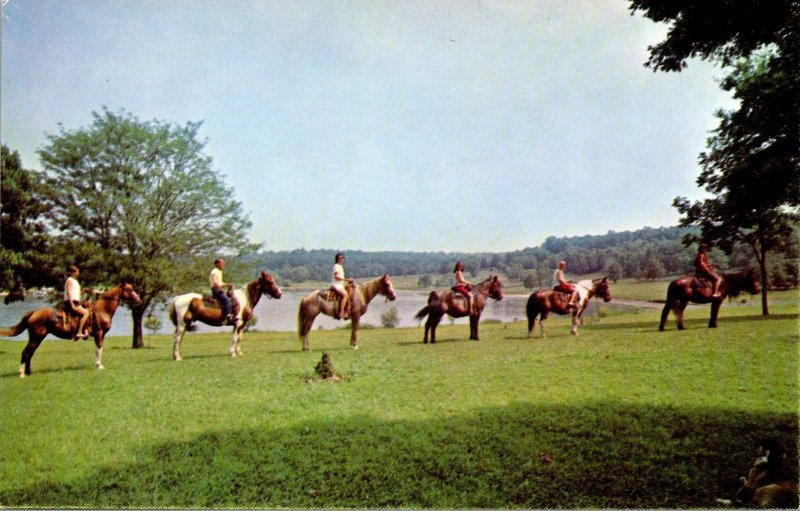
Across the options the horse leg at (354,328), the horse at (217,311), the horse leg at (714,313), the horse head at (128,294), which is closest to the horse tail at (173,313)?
the horse at (217,311)

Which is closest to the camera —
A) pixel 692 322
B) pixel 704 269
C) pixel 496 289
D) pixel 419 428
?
pixel 419 428

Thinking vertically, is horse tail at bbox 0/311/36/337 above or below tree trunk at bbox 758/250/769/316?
below

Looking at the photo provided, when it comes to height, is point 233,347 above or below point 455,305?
below

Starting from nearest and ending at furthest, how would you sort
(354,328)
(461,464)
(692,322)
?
(461,464), (692,322), (354,328)

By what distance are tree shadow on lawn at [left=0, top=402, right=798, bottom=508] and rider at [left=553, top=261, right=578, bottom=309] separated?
1.30 meters

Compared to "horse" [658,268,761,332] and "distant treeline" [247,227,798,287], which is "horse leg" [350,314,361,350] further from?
"horse" [658,268,761,332]

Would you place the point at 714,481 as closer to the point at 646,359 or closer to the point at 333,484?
the point at 646,359

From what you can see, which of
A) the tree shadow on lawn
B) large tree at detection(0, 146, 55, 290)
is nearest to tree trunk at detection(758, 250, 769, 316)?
the tree shadow on lawn

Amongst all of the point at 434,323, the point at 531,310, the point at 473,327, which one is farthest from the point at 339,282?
the point at 531,310

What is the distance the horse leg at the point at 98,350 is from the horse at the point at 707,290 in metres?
4.97

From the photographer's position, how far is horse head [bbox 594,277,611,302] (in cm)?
450

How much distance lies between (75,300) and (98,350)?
47 cm

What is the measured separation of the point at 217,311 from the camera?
4.44m

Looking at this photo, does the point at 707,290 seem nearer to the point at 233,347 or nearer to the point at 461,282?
the point at 461,282
